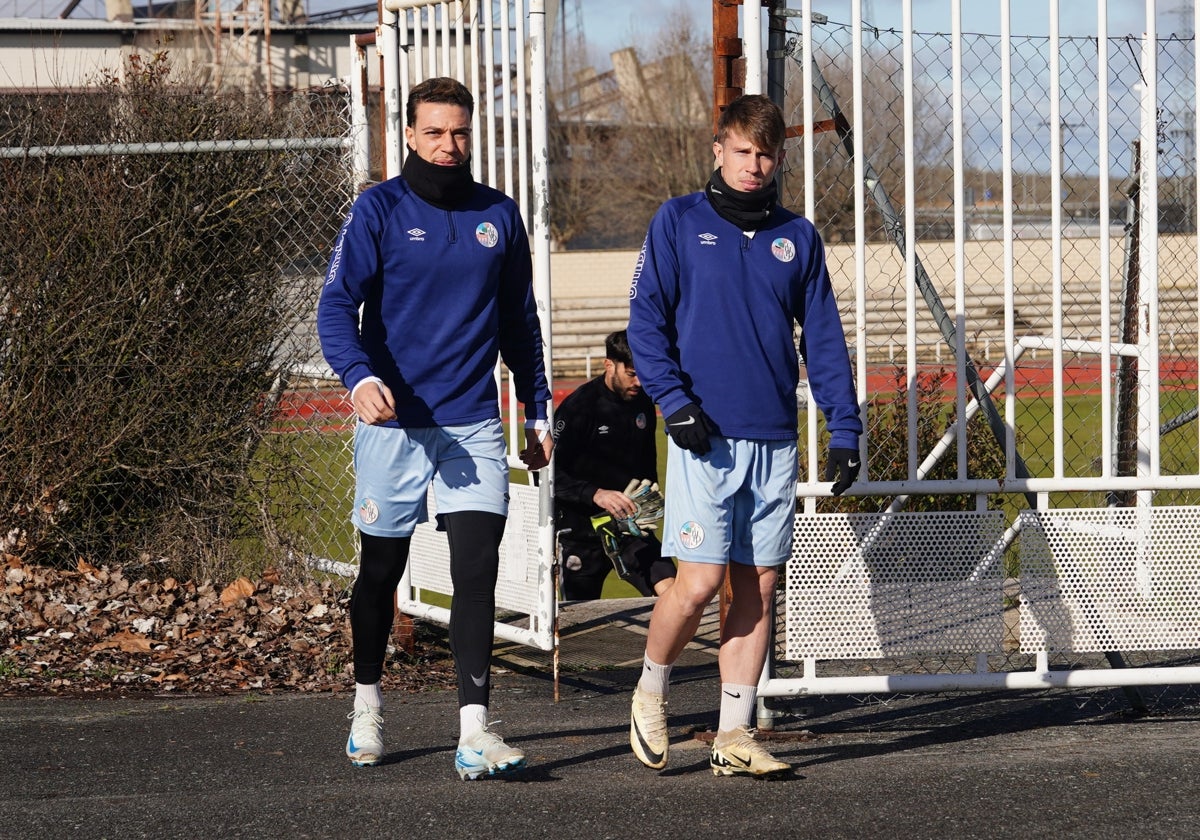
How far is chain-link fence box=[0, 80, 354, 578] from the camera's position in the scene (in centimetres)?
712

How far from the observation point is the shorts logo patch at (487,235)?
15.3ft

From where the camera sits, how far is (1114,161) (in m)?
5.43

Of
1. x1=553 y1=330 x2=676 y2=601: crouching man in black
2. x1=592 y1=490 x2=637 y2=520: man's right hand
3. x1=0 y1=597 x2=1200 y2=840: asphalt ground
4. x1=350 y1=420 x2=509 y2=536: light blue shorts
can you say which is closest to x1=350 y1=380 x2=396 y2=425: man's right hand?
x1=350 y1=420 x2=509 y2=536: light blue shorts

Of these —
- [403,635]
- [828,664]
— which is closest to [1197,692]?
[828,664]

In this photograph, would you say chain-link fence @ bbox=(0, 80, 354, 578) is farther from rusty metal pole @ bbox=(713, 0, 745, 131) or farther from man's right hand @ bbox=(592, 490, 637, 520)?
rusty metal pole @ bbox=(713, 0, 745, 131)

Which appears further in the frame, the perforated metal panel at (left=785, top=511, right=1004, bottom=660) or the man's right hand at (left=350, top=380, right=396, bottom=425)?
the perforated metal panel at (left=785, top=511, right=1004, bottom=660)

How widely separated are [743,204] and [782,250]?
185 millimetres

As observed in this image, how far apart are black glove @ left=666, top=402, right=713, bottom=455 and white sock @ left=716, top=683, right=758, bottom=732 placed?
78 cm

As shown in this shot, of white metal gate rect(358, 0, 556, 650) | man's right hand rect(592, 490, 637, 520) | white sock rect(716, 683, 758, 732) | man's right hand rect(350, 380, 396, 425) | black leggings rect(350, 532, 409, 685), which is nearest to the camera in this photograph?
man's right hand rect(350, 380, 396, 425)

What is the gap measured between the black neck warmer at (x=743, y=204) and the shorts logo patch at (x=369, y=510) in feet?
4.57

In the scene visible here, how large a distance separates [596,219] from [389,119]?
44.5 metres

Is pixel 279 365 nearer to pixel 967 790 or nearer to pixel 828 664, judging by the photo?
pixel 828 664

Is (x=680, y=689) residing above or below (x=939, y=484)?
below

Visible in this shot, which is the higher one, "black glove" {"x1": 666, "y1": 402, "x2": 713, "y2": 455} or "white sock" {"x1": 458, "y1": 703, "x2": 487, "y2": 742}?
"black glove" {"x1": 666, "y1": 402, "x2": 713, "y2": 455}
